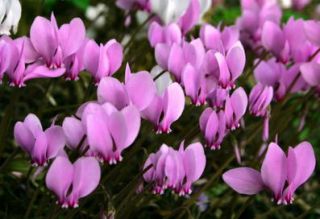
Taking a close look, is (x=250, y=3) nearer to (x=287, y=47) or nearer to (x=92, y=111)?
(x=287, y=47)

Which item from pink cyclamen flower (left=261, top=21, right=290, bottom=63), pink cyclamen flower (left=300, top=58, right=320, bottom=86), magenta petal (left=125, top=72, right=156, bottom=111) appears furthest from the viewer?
pink cyclamen flower (left=261, top=21, right=290, bottom=63)

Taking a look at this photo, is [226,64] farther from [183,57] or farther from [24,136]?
[24,136]

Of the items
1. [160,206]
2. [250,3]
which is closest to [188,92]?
[160,206]

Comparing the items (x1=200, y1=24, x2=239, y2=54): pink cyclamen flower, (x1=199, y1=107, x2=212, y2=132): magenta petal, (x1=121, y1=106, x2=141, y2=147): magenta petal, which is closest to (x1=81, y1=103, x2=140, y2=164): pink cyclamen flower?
(x1=121, y1=106, x2=141, y2=147): magenta petal

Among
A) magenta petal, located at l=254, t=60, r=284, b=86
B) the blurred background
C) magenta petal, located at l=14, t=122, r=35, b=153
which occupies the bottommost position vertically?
the blurred background

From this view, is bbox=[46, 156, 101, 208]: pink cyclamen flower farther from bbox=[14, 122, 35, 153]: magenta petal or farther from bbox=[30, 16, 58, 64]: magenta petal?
bbox=[30, 16, 58, 64]: magenta petal

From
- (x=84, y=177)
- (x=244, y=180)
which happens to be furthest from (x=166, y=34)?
(x=84, y=177)

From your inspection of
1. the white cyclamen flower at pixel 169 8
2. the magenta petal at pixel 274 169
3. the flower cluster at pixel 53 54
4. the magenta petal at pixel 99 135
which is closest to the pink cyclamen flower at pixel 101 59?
the flower cluster at pixel 53 54
